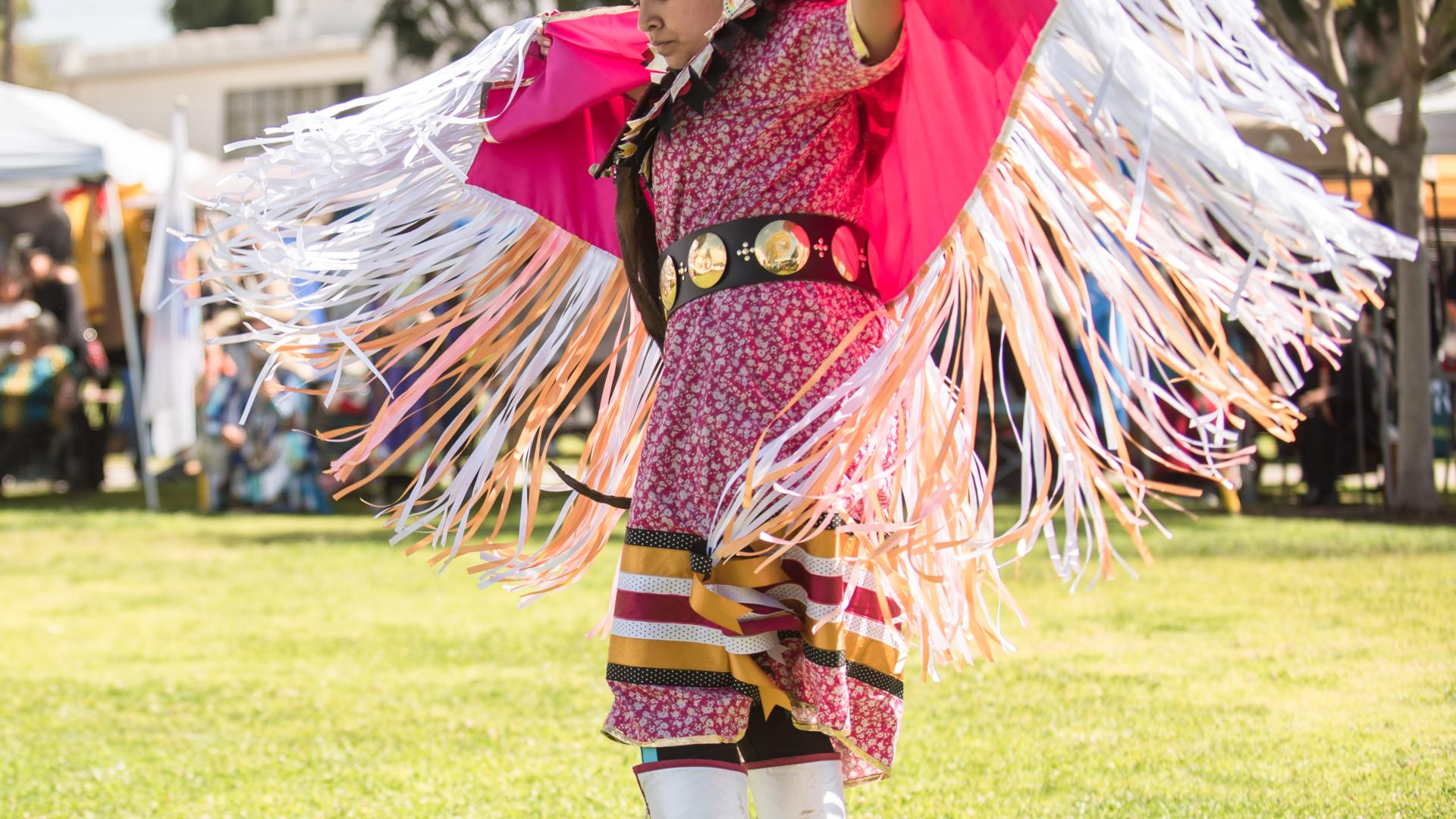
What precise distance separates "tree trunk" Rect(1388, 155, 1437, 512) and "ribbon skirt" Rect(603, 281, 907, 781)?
22.1 feet

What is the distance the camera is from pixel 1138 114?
1.76 metres

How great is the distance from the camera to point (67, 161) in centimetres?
1009

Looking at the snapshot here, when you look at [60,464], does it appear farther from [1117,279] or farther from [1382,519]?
[1117,279]

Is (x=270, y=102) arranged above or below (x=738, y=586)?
above

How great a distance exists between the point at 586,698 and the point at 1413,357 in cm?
575

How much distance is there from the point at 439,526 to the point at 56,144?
8.72 m

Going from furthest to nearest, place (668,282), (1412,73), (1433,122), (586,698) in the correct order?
(1433,122) < (1412,73) < (586,698) < (668,282)

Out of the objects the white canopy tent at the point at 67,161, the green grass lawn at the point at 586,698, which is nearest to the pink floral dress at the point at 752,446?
the green grass lawn at the point at 586,698

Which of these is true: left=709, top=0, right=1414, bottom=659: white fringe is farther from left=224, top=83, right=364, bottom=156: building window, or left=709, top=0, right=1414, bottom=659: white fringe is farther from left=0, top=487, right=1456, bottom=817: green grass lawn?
left=224, top=83, right=364, bottom=156: building window

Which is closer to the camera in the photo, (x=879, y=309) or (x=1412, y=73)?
(x=879, y=309)

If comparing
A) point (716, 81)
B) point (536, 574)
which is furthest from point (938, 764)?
point (716, 81)

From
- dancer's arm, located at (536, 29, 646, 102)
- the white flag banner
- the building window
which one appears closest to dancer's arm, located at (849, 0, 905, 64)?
Answer: dancer's arm, located at (536, 29, 646, 102)

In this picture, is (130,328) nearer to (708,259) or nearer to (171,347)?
(171,347)

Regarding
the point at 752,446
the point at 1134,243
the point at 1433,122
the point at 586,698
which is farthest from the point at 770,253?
the point at 1433,122
